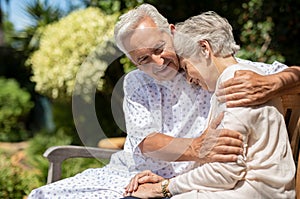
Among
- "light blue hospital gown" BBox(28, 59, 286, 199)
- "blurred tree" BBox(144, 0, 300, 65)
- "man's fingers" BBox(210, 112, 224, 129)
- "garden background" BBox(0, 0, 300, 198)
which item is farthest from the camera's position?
"blurred tree" BBox(144, 0, 300, 65)

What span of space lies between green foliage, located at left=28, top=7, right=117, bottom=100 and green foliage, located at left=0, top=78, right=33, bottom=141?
1.81 metres

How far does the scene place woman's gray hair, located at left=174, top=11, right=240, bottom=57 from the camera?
2.44 meters

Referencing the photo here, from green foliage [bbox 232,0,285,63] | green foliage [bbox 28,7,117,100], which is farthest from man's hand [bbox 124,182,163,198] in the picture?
green foliage [bbox 28,7,117,100]

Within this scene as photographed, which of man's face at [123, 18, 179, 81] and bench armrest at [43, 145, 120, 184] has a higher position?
man's face at [123, 18, 179, 81]

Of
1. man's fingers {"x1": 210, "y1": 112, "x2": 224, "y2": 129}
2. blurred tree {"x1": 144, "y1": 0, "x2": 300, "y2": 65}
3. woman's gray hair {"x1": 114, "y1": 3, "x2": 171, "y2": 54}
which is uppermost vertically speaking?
woman's gray hair {"x1": 114, "y1": 3, "x2": 171, "y2": 54}

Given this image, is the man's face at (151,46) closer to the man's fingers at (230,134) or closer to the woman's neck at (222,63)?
the woman's neck at (222,63)

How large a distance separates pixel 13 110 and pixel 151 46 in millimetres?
5230

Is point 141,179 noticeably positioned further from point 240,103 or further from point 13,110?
point 13,110

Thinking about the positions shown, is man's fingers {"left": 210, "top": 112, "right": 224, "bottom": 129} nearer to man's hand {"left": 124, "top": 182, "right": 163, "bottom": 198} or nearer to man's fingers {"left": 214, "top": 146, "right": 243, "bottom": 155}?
man's fingers {"left": 214, "top": 146, "right": 243, "bottom": 155}

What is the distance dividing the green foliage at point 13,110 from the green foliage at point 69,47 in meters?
1.81

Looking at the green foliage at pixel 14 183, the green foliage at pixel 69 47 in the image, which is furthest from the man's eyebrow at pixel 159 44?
the green foliage at pixel 69 47

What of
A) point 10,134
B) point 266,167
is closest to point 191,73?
point 266,167

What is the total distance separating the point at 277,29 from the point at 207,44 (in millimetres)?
2887

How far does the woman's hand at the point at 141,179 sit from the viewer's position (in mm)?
2727
